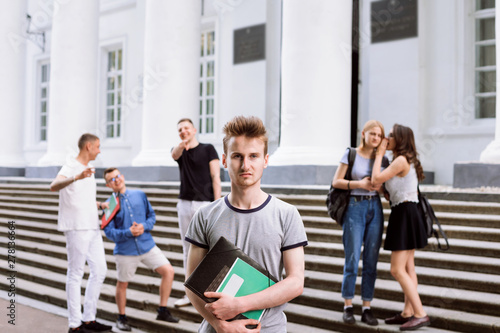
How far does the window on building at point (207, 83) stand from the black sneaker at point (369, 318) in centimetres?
1271

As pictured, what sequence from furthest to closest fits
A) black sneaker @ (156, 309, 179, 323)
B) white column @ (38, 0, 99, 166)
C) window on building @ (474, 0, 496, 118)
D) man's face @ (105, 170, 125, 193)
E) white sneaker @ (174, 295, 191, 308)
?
white column @ (38, 0, 99, 166) < window on building @ (474, 0, 496, 118) < white sneaker @ (174, 295, 191, 308) < black sneaker @ (156, 309, 179, 323) < man's face @ (105, 170, 125, 193)

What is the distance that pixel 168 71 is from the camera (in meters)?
12.9

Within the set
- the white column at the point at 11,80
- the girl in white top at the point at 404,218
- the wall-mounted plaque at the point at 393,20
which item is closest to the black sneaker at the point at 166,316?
the girl in white top at the point at 404,218

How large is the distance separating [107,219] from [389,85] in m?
8.73

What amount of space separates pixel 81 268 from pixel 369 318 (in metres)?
2.69

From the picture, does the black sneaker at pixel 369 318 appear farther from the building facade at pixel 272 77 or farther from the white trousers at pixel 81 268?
the building facade at pixel 272 77

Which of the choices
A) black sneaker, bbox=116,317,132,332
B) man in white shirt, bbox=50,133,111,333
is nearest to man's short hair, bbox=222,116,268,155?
man in white shirt, bbox=50,133,111,333

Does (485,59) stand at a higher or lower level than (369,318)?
higher

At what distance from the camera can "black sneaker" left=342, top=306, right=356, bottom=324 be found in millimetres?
4980

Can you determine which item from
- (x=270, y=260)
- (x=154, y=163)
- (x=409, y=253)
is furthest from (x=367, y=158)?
(x=154, y=163)

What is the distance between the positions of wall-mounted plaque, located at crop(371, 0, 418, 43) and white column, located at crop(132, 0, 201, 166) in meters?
4.08

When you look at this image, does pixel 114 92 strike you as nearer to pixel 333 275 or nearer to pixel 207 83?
pixel 207 83

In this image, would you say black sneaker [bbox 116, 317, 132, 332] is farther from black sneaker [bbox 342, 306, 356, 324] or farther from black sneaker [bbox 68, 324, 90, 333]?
black sneaker [bbox 342, 306, 356, 324]

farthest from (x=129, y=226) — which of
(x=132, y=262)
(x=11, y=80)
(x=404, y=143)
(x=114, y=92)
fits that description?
(x=11, y=80)
